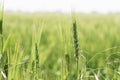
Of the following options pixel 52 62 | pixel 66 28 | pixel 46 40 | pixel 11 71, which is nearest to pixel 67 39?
pixel 66 28

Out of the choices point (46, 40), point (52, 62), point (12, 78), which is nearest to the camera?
point (12, 78)

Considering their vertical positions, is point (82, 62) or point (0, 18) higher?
point (0, 18)

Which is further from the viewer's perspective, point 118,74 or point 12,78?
point 118,74

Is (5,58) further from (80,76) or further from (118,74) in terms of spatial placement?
(118,74)

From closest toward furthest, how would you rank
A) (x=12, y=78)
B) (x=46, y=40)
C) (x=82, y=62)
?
1. (x=12, y=78)
2. (x=82, y=62)
3. (x=46, y=40)

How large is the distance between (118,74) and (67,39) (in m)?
0.18

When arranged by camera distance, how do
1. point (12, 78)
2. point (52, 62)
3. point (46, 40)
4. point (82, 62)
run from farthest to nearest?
point (46, 40), point (52, 62), point (82, 62), point (12, 78)

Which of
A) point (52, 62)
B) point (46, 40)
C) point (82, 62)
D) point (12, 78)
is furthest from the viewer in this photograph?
point (46, 40)

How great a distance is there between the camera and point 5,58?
941 millimetres

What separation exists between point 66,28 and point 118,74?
19cm

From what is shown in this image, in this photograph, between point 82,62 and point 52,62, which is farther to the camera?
point 52,62

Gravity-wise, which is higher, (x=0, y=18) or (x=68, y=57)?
(x=0, y=18)

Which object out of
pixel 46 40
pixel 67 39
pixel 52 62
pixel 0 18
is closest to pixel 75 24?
pixel 67 39

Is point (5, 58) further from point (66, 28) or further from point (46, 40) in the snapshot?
point (46, 40)
